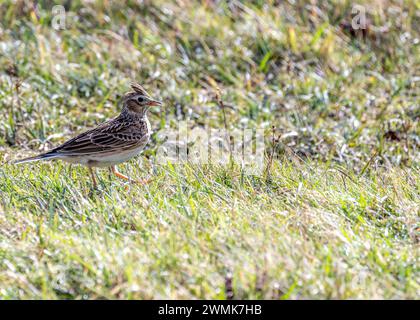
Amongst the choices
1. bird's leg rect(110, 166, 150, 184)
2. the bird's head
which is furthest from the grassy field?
the bird's head

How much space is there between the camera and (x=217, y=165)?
A: 280 inches

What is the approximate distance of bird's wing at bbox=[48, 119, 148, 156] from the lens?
6.87 meters

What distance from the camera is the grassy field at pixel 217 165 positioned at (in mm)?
5004

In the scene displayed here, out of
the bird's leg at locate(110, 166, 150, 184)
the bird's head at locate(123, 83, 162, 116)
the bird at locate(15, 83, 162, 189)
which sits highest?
the bird's head at locate(123, 83, 162, 116)

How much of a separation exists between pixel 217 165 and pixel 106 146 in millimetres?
984

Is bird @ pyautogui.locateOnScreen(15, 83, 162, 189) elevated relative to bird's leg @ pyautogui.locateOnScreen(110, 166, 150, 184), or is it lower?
elevated

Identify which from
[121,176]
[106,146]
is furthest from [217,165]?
[106,146]

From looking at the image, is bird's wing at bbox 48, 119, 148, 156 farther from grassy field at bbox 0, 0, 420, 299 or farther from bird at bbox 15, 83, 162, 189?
grassy field at bbox 0, 0, 420, 299

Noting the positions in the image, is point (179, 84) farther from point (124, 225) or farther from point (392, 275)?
point (392, 275)

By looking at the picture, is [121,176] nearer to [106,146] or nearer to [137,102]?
[106,146]

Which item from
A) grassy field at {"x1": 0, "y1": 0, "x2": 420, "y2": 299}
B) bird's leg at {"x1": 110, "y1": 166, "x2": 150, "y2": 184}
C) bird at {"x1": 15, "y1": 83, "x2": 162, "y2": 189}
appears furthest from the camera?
bird at {"x1": 15, "y1": 83, "x2": 162, "y2": 189}

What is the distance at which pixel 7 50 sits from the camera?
10078 millimetres

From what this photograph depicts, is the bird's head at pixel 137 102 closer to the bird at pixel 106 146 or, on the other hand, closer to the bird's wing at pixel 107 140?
the bird at pixel 106 146

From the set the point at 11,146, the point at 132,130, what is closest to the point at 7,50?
the point at 11,146
